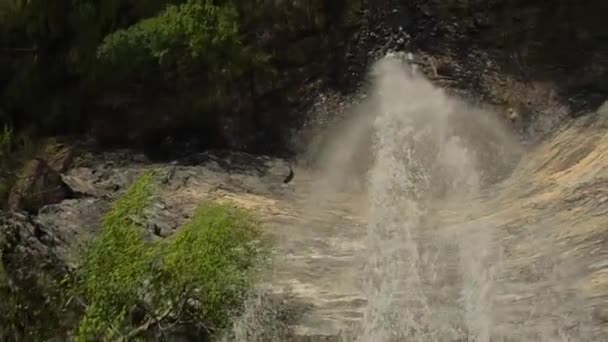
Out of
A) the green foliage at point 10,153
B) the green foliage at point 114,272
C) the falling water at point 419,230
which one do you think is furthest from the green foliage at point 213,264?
the green foliage at point 10,153

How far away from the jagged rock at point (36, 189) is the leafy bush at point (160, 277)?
2568 mm

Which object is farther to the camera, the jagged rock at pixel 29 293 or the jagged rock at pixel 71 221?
the jagged rock at pixel 71 221

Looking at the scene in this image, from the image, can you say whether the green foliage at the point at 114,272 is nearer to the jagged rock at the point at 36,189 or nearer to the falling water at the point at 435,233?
the falling water at the point at 435,233

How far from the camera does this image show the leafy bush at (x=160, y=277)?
30.3 feet

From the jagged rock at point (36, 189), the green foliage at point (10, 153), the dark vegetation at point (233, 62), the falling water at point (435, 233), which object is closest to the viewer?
the falling water at point (435, 233)

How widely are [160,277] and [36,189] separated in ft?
12.5

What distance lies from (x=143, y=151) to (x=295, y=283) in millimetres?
4092

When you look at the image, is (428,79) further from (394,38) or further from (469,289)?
(469,289)

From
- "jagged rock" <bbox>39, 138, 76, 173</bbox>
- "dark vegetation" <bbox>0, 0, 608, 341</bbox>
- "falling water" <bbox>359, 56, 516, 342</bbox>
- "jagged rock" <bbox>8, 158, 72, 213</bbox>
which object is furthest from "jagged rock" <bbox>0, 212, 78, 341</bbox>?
"jagged rock" <bbox>39, 138, 76, 173</bbox>

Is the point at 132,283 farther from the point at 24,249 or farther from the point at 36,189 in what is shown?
the point at 36,189

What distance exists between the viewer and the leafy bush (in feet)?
30.3

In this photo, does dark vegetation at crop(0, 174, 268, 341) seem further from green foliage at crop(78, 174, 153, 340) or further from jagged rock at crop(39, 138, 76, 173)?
jagged rock at crop(39, 138, 76, 173)

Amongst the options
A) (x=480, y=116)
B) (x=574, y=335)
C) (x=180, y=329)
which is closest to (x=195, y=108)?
(x=480, y=116)

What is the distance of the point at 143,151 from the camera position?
13.7m
